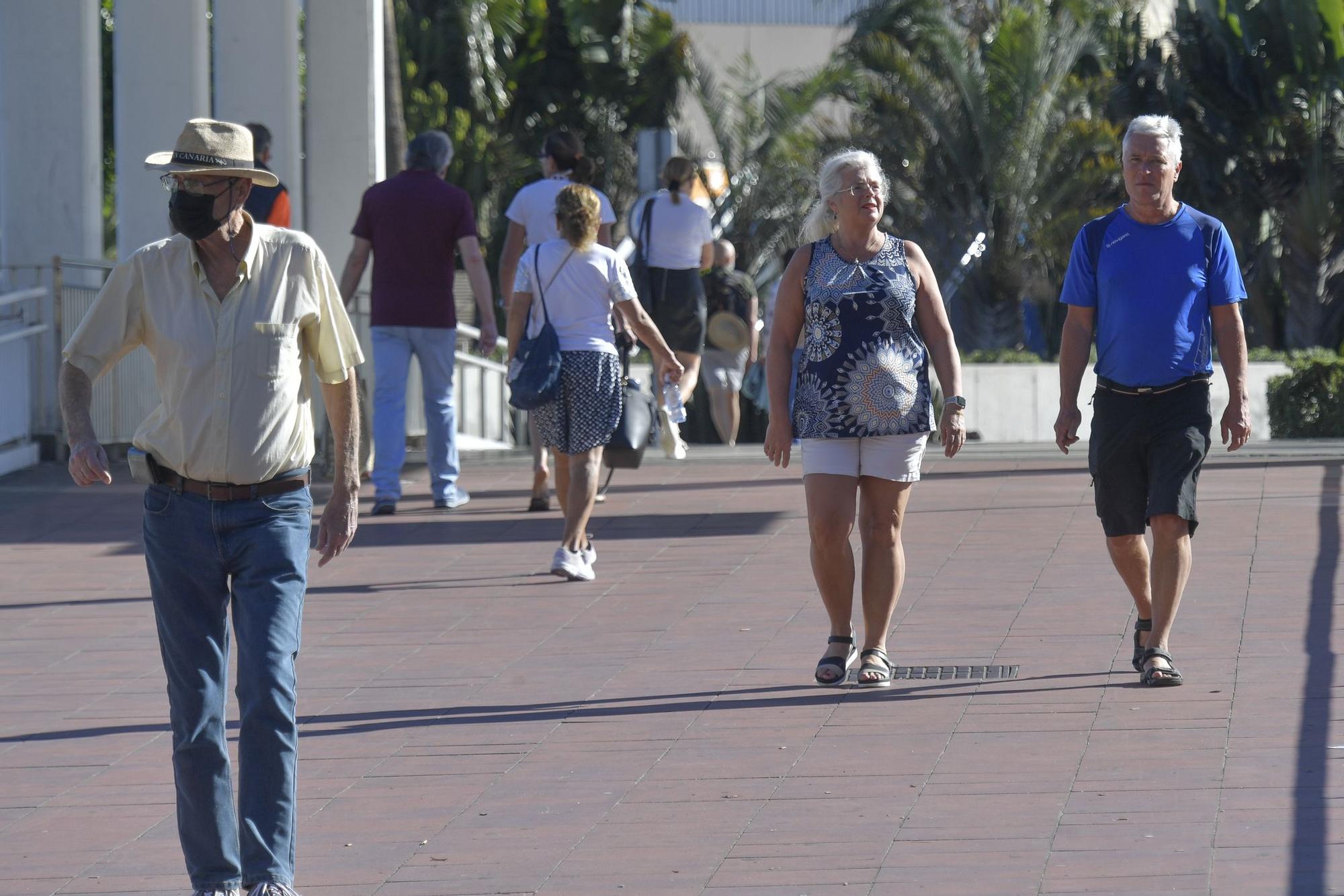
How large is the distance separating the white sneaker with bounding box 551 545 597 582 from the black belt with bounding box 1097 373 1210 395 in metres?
2.93

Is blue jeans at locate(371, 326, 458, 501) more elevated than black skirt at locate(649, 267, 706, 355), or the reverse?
black skirt at locate(649, 267, 706, 355)

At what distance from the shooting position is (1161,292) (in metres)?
6.42

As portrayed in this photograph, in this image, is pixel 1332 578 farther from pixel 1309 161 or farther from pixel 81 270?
pixel 1309 161

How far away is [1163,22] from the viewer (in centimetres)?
3325

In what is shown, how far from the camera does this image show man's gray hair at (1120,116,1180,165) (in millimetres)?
6391

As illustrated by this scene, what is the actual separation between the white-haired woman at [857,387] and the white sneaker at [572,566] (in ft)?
7.15

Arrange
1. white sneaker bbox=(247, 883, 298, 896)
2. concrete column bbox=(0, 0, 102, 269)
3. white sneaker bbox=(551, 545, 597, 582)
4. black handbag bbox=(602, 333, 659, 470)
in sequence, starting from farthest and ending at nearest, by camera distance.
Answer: concrete column bbox=(0, 0, 102, 269), black handbag bbox=(602, 333, 659, 470), white sneaker bbox=(551, 545, 597, 582), white sneaker bbox=(247, 883, 298, 896)

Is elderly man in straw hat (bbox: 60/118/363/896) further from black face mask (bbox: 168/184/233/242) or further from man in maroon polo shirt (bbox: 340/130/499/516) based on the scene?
man in maroon polo shirt (bbox: 340/130/499/516)

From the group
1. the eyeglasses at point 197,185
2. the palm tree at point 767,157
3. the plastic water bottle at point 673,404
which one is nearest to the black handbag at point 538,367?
the plastic water bottle at point 673,404

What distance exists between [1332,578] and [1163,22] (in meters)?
26.8

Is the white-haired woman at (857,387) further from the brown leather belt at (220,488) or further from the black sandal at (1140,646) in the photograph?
the brown leather belt at (220,488)

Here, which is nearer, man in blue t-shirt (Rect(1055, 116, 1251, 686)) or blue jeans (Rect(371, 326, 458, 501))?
man in blue t-shirt (Rect(1055, 116, 1251, 686))

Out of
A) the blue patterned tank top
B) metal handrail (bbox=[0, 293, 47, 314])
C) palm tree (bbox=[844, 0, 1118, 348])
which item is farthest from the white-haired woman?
palm tree (bbox=[844, 0, 1118, 348])

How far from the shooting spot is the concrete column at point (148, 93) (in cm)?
1316
